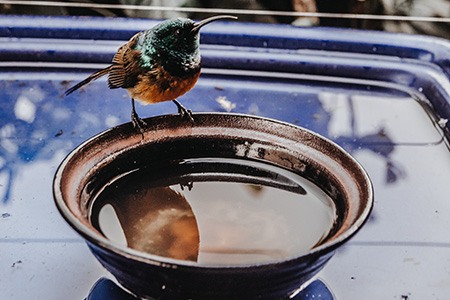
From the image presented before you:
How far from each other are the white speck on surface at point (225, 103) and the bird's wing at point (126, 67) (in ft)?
1.36

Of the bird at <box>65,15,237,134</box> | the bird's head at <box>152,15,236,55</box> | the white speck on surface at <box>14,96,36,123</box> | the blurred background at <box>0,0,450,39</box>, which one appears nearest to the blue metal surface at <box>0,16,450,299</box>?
the white speck on surface at <box>14,96,36,123</box>

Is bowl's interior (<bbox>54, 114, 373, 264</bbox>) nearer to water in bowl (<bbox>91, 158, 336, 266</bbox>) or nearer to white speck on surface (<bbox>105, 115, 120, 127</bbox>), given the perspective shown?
water in bowl (<bbox>91, 158, 336, 266</bbox>)

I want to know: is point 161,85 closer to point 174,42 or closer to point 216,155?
point 174,42

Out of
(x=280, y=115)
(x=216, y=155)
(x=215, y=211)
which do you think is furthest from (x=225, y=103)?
(x=215, y=211)

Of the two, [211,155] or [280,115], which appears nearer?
[211,155]

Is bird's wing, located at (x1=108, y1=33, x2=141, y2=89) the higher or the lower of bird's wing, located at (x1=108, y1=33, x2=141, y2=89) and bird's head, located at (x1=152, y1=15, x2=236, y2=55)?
the lower

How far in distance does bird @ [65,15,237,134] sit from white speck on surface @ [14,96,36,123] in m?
0.40

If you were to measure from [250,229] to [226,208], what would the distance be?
7cm

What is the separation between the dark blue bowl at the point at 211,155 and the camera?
86 centimetres

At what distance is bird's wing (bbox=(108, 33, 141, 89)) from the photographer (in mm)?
1367

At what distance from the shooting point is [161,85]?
1.34m

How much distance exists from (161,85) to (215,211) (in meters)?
0.35

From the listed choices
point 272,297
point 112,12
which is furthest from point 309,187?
Result: point 112,12

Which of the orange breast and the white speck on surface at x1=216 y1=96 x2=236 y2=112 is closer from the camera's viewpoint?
the orange breast
